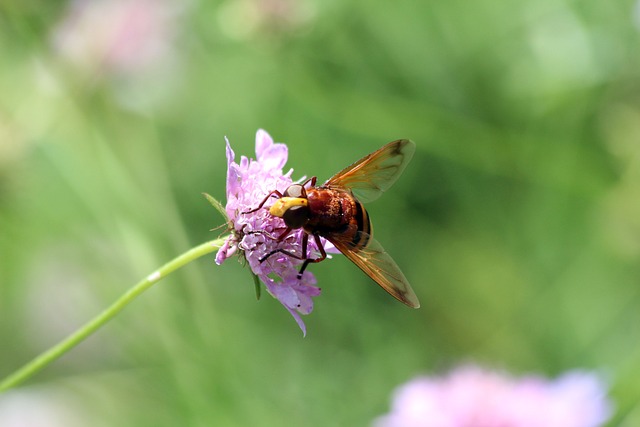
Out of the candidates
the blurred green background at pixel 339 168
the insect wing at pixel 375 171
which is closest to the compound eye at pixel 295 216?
the insect wing at pixel 375 171

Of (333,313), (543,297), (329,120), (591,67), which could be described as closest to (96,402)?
(333,313)

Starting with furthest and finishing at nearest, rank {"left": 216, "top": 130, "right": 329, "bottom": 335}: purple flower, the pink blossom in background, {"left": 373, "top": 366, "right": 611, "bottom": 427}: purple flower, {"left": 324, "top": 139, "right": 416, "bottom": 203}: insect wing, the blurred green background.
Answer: the pink blossom in background, the blurred green background, {"left": 373, "top": 366, "right": 611, "bottom": 427}: purple flower, {"left": 324, "top": 139, "right": 416, "bottom": 203}: insect wing, {"left": 216, "top": 130, "right": 329, "bottom": 335}: purple flower

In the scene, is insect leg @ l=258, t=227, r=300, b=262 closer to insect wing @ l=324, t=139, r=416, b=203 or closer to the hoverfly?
the hoverfly

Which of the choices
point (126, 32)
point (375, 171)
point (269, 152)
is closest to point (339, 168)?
point (126, 32)

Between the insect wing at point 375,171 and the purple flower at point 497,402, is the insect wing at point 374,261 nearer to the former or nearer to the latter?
the insect wing at point 375,171

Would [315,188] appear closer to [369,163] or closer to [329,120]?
[369,163]

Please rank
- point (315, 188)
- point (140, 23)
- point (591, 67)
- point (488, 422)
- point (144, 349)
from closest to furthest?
point (315, 188), point (488, 422), point (144, 349), point (591, 67), point (140, 23)

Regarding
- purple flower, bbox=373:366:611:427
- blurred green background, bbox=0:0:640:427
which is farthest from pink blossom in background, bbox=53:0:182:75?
purple flower, bbox=373:366:611:427

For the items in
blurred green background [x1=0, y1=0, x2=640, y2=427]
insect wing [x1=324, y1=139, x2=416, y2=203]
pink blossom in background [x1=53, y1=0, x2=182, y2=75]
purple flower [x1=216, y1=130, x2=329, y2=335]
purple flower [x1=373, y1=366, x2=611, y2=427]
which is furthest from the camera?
pink blossom in background [x1=53, y1=0, x2=182, y2=75]

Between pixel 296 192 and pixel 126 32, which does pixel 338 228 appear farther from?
pixel 126 32
